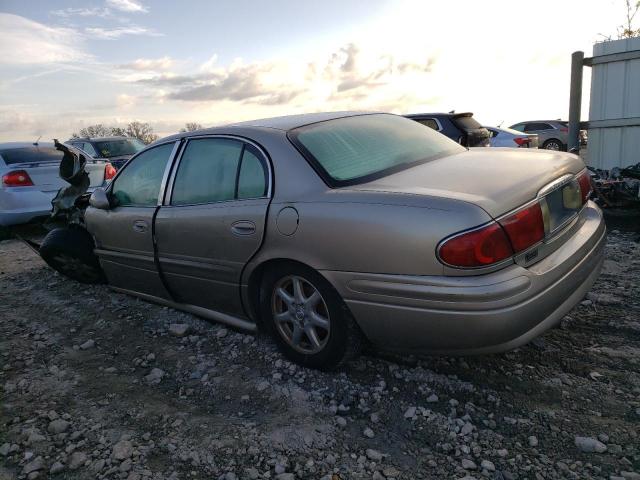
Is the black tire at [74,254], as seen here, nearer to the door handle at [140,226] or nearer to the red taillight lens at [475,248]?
the door handle at [140,226]

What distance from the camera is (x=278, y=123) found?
3328mm

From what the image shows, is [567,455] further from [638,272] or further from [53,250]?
[53,250]

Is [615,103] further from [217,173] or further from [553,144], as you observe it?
[553,144]

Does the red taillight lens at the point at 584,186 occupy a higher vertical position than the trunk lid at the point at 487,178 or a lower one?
lower

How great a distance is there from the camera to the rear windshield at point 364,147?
2.87m

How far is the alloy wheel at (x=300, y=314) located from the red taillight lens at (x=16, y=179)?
588cm

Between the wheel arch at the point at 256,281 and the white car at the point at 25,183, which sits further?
the white car at the point at 25,183

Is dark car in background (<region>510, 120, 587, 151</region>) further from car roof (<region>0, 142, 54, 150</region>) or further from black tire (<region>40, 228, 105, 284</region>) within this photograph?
black tire (<region>40, 228, 105, 284</region>)

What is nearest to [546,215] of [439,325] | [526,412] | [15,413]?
[439,325]

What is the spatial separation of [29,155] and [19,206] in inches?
35.5

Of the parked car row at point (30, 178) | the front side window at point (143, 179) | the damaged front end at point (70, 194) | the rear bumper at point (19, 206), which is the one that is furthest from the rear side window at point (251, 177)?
the rear bumper at point (19, 206)

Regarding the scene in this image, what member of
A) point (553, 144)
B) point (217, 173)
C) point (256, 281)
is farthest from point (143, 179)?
point (553, 144)

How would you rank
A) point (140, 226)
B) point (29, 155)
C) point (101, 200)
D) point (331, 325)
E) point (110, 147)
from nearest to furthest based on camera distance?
point (331, 325), point (140, 226), point (101, 200), point (29, 155), point (110, 147)

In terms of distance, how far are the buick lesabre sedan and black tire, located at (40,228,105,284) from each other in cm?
106
